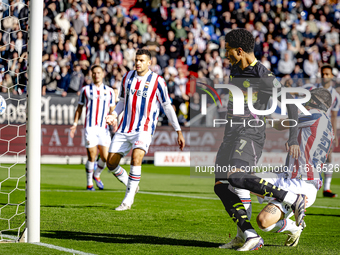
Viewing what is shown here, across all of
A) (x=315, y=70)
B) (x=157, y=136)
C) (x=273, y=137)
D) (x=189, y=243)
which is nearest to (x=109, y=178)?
(x=157, y=136)

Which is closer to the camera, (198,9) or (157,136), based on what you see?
(157,136)

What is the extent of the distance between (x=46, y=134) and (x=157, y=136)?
332 centimetres

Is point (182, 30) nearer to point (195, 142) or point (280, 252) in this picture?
point (195, 142)

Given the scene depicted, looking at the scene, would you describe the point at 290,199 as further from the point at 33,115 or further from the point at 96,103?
the point at 96,103

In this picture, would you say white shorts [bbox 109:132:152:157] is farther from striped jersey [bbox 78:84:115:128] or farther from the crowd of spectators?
the crowd of spectators

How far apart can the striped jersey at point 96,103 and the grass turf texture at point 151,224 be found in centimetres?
129

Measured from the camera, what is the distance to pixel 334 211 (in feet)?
24.0

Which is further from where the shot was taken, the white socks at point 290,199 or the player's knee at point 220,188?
the player's knee at point 220,188

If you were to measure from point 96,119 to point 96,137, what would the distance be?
1.13 ft

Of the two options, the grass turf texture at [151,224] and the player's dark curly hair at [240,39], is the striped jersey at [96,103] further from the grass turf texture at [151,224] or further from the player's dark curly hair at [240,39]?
the player's dark curly hair at [240,39]

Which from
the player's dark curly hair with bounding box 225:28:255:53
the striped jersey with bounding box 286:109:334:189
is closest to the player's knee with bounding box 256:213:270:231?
the striped jersey with bounding box 286:109:334:189

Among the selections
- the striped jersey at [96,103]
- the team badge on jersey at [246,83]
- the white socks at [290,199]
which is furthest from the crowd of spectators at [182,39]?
the white socks at [290,199]

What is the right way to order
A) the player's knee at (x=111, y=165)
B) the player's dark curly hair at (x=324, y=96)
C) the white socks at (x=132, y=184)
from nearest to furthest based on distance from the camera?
1. the player's dark curly hair at (x=324, y=96)
2. the white socks at (x=132, y=184)
3. the player's knee at (x=111, y=165)

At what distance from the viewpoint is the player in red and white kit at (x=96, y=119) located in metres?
9.38
